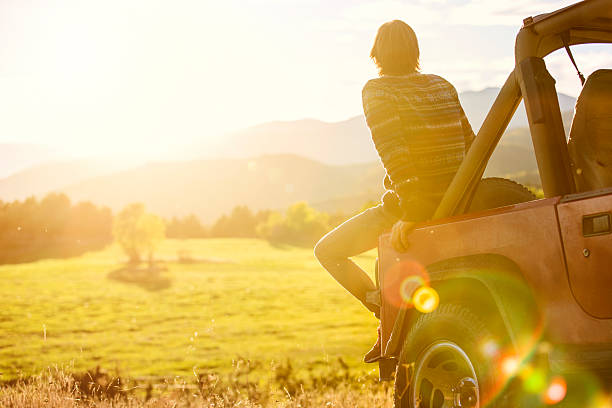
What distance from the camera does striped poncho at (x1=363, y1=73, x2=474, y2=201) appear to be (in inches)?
163

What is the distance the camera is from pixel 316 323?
5728 cm

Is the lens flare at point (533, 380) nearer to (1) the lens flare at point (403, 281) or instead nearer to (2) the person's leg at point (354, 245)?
(1) the lens flare at point (403, 281)

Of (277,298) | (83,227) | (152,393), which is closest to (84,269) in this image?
(83,227)

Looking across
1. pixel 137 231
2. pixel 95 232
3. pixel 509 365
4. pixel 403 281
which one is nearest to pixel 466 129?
pixel 403 281

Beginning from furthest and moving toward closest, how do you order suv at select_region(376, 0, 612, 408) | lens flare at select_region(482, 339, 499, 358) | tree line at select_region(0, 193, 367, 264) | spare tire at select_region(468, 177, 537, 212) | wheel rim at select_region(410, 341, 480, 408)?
tree line at select_region(0, 193, 367, 264) < spare tire at select_region(468, 177, 537, 212) < wheel rim at select_region(410, 341, 480, 408) < lens flare at select_region(482, 339, 499, 358) < suv at select_region(376, 0, 612, 408)

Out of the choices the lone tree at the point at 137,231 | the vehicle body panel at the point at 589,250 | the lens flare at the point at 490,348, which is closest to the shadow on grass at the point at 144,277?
the lone tree at the point at 137,231

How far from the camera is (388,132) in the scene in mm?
4172

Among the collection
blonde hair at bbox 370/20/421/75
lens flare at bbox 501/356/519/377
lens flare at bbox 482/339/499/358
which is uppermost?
blonde hair at bbox 370/20/421/75

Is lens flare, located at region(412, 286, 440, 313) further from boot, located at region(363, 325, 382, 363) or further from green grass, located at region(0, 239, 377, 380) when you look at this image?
green grass, located at region(0, 239, 377, 380)

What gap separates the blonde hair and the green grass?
65.7 feet

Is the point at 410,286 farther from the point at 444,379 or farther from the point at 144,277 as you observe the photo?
the point at 144,277

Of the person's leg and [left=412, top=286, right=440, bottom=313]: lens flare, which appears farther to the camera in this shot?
the person's leg

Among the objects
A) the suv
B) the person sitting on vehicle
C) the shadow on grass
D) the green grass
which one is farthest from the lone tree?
the suv

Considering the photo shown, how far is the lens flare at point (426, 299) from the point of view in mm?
3648
